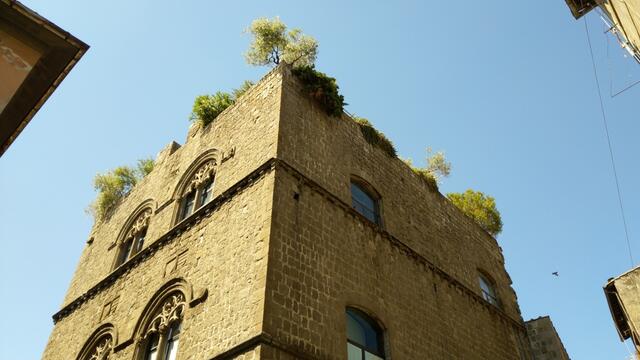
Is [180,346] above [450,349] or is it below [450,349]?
below

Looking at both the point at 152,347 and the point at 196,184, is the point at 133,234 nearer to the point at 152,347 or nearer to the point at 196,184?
the point at 196,184

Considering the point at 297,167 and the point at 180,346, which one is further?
the point at 297,167

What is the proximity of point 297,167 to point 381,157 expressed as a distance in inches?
161

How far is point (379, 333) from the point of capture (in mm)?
9305

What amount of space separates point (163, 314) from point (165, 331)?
1.31 ft

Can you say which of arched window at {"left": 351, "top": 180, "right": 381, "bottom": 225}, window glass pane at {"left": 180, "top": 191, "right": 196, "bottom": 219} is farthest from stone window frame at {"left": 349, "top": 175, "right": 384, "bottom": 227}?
window glass pane at {"left": 180, "top": 191, "right": 196, "bottom": 219}

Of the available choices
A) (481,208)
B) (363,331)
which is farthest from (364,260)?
(481,208)

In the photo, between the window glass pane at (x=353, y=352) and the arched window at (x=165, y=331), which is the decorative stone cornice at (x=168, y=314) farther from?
the window glass pane at (x=353, y=352)

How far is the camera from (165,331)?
918cm

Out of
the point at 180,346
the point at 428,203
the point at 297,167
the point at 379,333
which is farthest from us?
the point at 428,203

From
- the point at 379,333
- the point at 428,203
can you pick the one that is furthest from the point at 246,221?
the point at 428,203

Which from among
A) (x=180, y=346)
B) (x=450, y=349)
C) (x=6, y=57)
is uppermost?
(x=6, y=57)

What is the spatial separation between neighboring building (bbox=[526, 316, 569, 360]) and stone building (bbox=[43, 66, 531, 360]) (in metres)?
0.53

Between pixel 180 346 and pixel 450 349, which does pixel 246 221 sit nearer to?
pixel 180 346
